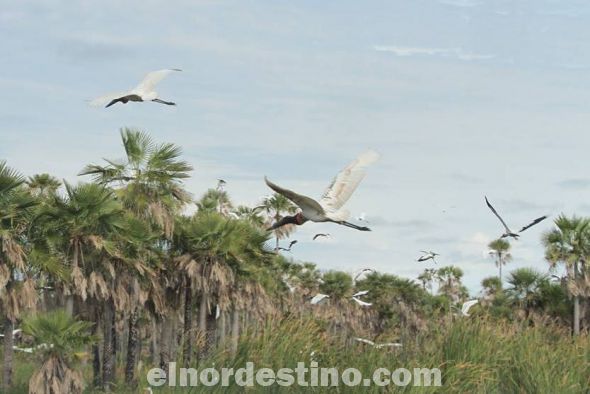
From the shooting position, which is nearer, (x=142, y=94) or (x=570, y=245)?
(x=142, y=94)

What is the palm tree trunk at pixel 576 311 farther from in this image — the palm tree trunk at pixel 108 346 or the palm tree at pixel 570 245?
the palm tree trunk at pixel 108 346

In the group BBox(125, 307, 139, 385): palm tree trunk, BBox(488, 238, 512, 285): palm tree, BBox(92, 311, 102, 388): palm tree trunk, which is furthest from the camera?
BBox(488, 238, 512, 285): palm tree

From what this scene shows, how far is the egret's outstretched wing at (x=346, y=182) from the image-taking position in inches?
527

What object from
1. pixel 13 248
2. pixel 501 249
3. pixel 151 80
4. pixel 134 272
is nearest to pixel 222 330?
pixel 134 272

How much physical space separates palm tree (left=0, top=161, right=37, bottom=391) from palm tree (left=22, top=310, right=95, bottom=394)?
352 cm

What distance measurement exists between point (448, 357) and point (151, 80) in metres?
7.21

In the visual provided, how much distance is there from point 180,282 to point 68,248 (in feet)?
23.1

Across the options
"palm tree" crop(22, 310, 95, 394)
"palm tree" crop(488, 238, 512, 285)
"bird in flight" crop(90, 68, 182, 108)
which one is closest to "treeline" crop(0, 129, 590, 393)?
"palm tree" crop(22, 310, 95, 394)

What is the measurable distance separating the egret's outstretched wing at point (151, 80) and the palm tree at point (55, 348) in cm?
563

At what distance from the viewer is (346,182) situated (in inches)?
534

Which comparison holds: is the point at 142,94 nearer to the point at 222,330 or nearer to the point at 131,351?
the point at 222,330

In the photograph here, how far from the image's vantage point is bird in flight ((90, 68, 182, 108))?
687 inches

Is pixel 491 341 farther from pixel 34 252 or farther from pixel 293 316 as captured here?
pixel 34 252

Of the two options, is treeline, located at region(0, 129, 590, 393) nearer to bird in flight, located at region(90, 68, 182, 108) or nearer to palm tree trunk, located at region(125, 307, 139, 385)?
palm tree trunk, located at region(125, 307, 139, 385)
